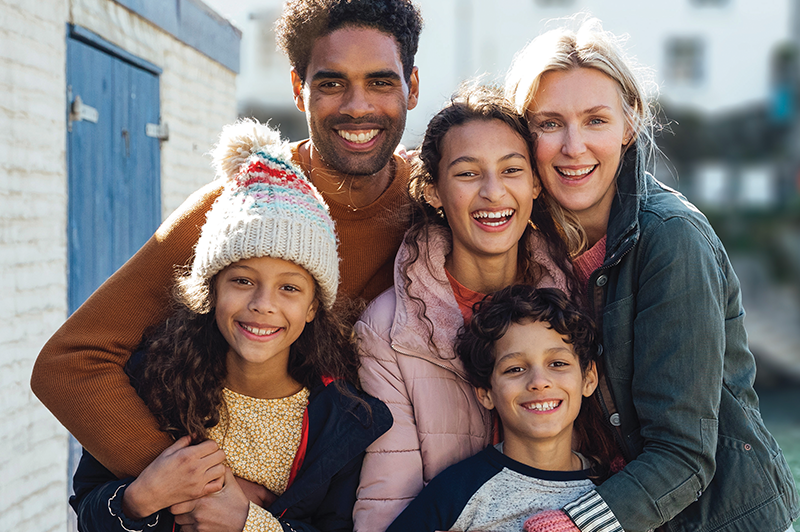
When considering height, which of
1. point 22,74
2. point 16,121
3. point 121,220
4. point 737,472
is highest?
point 22,74

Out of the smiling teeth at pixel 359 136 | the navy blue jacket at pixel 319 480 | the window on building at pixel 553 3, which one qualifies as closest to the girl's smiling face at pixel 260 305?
the navy blue jacket at pixel 319 480

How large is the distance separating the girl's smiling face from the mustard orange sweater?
0.92ft

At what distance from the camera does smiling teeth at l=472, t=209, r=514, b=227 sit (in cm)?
258

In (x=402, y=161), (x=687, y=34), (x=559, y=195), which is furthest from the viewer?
(x=687, y=34)

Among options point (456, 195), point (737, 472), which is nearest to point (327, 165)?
point (456, 195)

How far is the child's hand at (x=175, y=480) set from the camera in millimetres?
2277

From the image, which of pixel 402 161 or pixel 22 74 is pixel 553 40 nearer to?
pixel 402 161

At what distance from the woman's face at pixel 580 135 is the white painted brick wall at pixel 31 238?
2.48 metres

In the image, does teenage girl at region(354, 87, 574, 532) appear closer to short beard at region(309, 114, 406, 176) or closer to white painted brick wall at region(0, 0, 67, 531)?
short beard at region(309, 114, 406, 176)

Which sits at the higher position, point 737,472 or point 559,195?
point 559,195

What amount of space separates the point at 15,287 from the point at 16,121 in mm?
782

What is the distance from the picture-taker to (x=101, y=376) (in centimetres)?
247

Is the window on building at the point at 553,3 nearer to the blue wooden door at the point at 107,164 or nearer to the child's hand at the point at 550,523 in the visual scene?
the blue wooden door at the point at 107,164

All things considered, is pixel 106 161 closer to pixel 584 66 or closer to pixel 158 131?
pixel 158 131
